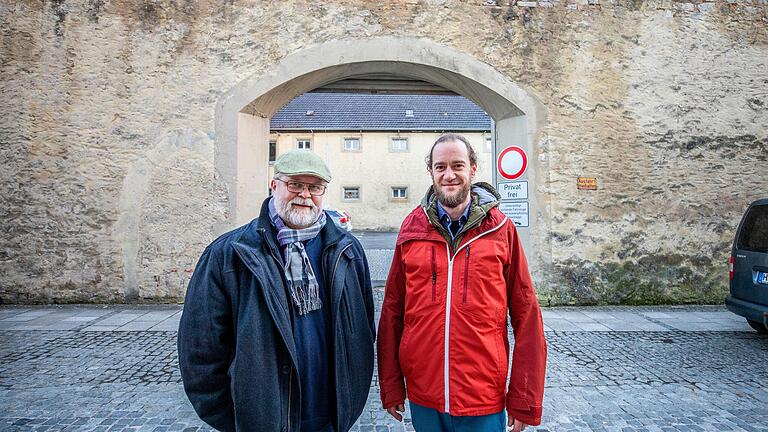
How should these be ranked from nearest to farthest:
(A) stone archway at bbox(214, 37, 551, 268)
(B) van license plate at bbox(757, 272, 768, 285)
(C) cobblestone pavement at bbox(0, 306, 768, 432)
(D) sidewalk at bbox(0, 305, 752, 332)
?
(C) cobblestone pavement at bbox(0, 306, 768, 432)
(B) van license plate at bbox(757, 272, 768, 285)
(D) sidewalk at bbox(0, 305, 752, 332)
(A) stone archway at bbox(214, 37, 551, 268)

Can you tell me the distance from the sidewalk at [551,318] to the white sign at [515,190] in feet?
5.44

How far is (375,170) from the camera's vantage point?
2428 cm

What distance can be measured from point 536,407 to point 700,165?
639 cm

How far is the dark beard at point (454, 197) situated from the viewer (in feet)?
5.16

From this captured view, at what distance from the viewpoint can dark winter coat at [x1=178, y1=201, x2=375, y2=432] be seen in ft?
4.53

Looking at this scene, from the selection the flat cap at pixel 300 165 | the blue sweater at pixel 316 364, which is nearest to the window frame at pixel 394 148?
the flat cap at pixel 300 165

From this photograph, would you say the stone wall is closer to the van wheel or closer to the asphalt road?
the van wheel

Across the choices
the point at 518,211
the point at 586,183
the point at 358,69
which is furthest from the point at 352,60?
the point at 586,183

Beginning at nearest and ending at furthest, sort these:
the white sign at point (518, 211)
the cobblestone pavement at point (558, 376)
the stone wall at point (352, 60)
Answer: the cobblestone pavement at point (558, 376)
the white sign at point (518, 211)
the stone wall at point (352, 60)

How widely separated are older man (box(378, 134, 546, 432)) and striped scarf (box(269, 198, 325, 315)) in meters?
0.37

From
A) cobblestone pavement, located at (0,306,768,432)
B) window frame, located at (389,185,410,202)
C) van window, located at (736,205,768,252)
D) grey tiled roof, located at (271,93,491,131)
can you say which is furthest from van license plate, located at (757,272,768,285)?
grey tiled roof, located at (271,93,491,131)

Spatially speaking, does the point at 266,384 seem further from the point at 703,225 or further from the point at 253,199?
the point at 703,225

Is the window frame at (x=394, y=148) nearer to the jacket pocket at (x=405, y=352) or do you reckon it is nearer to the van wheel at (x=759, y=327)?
the van wheel at (x=759, y=327)

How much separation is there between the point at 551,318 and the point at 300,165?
4.83m
